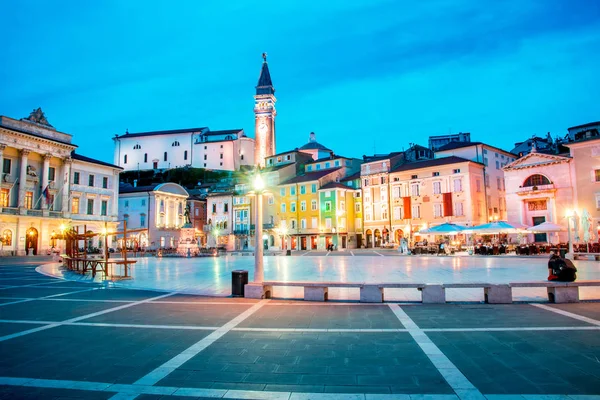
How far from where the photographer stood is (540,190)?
42281mm

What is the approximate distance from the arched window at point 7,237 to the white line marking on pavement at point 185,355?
43.6 metres

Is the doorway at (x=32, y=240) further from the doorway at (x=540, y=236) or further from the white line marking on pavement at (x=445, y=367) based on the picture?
the doorway at (x=540, y=236)

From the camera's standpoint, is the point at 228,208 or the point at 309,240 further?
the point at 228,208

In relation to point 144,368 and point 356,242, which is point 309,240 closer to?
point 356,242

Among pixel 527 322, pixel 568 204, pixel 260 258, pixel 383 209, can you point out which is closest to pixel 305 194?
pixel 383 209

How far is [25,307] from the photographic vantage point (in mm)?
10148

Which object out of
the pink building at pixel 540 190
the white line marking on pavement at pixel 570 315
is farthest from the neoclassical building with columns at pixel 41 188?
the pink building at pixel 540 190

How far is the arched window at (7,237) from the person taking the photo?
4109 centimetres

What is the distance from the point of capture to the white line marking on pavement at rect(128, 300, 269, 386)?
4.73 m

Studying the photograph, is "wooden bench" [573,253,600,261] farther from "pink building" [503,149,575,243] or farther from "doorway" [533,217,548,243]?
"doorway" [533,217,548,243]

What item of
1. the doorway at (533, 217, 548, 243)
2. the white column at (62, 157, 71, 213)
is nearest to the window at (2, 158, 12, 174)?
the white column at (62, 157, 71, 213)

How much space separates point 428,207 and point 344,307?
45.3m

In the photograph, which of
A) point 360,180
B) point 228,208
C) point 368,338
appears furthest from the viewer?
point 228,208

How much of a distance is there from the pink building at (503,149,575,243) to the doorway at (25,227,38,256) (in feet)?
176
